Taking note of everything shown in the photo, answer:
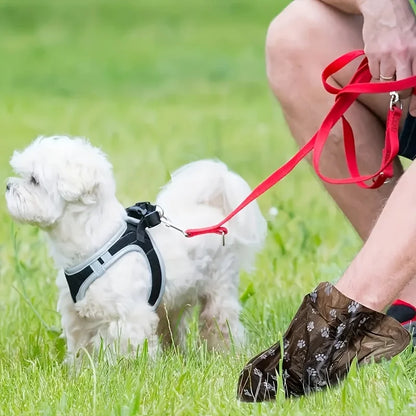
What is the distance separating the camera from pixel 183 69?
12.9 m

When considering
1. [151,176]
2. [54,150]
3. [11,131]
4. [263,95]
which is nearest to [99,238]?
[54,150]

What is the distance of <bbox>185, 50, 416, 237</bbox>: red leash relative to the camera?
9.05 feet

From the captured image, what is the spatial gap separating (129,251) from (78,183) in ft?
0.85

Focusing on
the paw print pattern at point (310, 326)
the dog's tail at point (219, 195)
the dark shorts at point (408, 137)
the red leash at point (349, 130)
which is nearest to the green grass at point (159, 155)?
the paw print pattern at point (310, 326)

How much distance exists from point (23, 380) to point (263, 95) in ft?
27.4

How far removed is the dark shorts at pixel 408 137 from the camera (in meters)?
3.12

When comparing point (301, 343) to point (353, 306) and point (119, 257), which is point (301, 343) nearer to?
point (353, 306)

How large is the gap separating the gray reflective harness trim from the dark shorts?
2.74ft

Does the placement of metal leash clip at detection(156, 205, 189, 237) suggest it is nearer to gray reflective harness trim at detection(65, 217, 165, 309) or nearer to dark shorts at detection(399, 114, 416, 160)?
gray reflective harness trim at detection(65, 217, 165, 309)

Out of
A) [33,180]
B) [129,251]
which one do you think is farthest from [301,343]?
[33,180]

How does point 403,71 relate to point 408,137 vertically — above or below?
above

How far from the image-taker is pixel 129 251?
308 centimetres

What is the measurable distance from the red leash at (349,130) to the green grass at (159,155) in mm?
436

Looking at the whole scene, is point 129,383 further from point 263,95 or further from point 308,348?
point 263,95
